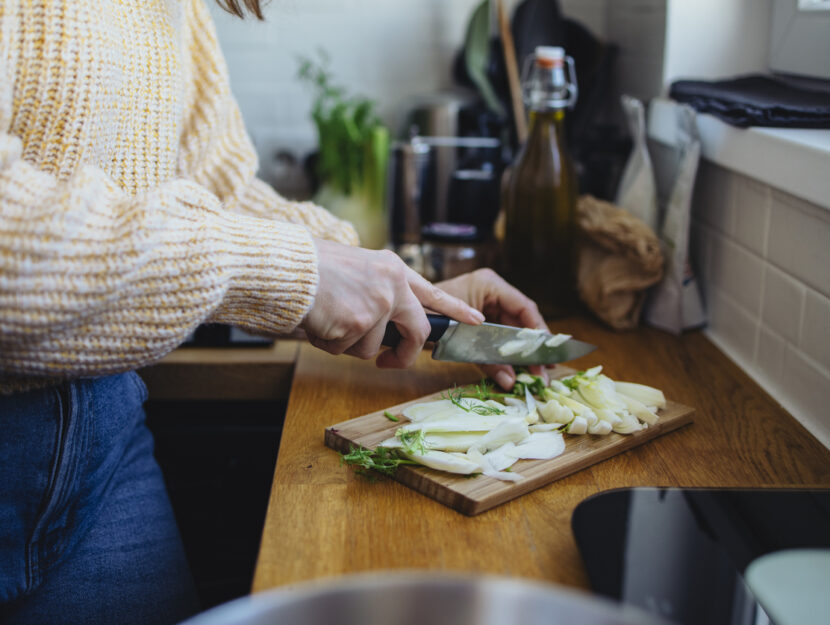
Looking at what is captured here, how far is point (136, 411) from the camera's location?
1.01 meters

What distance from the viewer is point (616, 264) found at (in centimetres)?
127

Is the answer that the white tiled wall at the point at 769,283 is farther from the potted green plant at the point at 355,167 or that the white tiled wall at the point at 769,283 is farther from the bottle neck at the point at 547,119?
the potted green plant at the point at 355,167

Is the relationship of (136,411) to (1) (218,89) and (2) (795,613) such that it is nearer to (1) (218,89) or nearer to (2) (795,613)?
(1) (218,89)

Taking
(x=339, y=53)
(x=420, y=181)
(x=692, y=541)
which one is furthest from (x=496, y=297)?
(x=339, y=53)

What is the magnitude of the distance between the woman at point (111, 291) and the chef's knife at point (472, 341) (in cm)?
3

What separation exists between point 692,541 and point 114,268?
1.68 feet

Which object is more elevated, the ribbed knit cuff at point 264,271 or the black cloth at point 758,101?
the black cloth at point 758,101

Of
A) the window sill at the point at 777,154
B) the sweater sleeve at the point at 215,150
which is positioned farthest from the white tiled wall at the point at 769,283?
the sweater sleeve at the point at 215,150

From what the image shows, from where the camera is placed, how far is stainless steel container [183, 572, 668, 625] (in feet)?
1.21

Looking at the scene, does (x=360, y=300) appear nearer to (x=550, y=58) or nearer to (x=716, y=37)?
(x=550, y=58)

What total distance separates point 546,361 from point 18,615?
647 mm

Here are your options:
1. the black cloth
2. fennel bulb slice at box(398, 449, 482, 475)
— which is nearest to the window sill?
the black cloth

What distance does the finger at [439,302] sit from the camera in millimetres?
903

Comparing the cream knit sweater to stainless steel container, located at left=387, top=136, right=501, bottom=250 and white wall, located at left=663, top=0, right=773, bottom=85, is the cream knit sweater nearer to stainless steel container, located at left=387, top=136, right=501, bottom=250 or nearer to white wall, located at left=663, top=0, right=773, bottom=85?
stainless steel container, located at left=387, top=136, right=501, bottom=250
